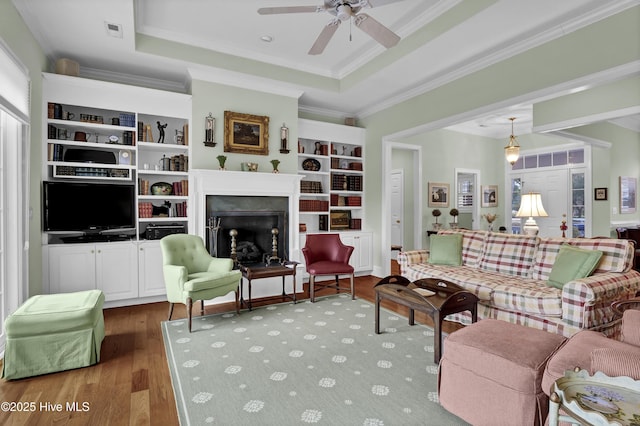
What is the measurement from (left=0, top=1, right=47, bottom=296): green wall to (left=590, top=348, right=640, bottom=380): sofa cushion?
4.49 meters

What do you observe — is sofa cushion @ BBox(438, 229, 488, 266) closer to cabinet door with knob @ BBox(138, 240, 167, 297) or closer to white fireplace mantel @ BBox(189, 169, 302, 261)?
white fireplace mantel @ BBox(189, 169, 302, 261)

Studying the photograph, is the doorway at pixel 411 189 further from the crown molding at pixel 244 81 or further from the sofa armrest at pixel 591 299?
the sofa armrest at pixel 591 299

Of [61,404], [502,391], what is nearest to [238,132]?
[61,404]

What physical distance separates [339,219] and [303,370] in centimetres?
→ 368

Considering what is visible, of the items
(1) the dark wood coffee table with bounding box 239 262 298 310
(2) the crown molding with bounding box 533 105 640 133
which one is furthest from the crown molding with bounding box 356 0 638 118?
(1) the dark wood coffee table with bounding box 239 262 298 310

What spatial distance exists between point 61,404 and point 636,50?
494 centimetres

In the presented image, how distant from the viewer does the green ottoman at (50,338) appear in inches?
91.5

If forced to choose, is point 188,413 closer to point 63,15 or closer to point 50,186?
point 50,186

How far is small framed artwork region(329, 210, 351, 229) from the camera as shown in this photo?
5.92 m

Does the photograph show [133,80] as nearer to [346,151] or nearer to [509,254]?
[346,151]

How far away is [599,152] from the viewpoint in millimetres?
6629

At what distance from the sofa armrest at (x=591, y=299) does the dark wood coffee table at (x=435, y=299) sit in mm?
686

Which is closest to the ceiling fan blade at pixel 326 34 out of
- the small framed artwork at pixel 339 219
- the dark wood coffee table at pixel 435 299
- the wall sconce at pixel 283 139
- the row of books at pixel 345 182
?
the wall sconce at pixel 283 139

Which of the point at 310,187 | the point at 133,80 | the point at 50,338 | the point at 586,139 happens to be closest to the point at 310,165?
the point at 310,187
